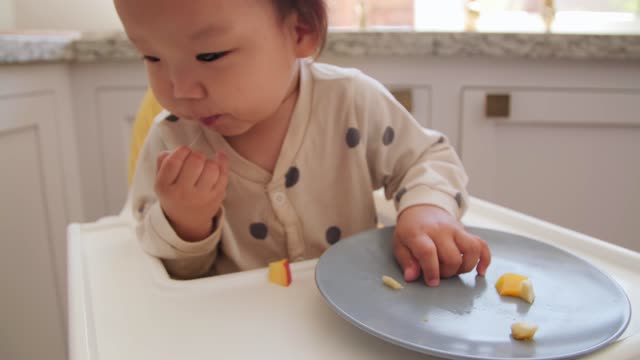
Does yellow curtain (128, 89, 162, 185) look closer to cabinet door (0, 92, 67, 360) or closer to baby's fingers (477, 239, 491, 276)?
cabinet door (0, 92, 67, 360)

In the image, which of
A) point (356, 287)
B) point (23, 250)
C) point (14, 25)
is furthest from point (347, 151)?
point (14, 25)

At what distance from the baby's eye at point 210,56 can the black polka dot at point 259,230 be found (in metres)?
0.25

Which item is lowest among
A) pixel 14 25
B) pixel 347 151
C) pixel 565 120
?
pixel 565 120

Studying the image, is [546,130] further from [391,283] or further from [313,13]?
[391,283]

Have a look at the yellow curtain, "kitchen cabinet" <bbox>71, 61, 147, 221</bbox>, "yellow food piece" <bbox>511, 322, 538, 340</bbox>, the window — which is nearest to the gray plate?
"yellow food piece" <bbox>511, 322, 538, 340</bbox>

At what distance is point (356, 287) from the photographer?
486 mm

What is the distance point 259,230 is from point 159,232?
0.15m

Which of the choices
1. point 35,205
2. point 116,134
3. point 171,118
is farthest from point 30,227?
point 171,118

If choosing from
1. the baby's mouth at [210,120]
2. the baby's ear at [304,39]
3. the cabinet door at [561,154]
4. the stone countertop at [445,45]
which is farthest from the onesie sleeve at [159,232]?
the cabinet door at [561,154]

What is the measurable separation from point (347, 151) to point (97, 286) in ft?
1.15

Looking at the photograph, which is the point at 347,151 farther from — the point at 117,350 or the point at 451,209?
the point at 117,350

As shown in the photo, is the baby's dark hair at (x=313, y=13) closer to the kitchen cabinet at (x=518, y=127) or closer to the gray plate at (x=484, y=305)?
the gray plate at (x=484, y=305)

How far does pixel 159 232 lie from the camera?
2.03 ft

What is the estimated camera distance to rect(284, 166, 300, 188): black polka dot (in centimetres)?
72
